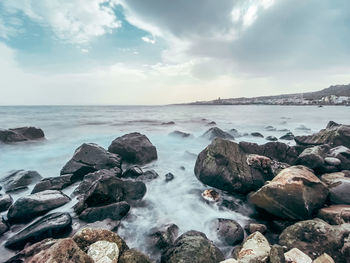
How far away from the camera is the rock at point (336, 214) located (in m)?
4.07

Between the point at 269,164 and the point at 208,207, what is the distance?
7.78ft

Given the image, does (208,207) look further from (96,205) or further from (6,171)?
(6,171)

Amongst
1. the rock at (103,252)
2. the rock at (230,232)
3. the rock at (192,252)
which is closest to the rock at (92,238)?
the rock at (103,252)

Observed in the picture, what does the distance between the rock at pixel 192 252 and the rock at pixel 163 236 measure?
1.30ft

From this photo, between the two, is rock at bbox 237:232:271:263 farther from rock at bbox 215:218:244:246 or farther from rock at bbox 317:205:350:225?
rock at bbox 317:205:350:225

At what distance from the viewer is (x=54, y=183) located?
6.35 meters

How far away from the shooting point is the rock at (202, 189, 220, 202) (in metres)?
5.71

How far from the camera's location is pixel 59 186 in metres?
6.30

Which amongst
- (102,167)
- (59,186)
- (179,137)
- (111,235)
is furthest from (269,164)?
(179,137)

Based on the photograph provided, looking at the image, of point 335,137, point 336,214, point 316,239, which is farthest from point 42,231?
point 335,137

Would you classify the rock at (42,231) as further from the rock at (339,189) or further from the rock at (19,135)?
the rock at (19,135)

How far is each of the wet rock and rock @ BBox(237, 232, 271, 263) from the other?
441 cm

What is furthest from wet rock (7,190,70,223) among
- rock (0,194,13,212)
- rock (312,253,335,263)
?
rock (312,253,335,263)

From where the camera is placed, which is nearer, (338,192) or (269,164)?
(338,192)
